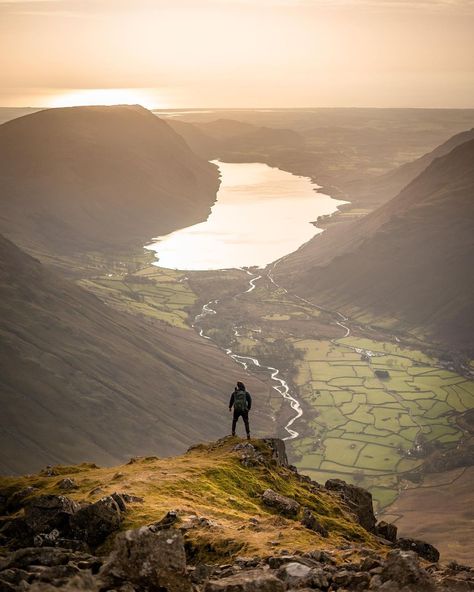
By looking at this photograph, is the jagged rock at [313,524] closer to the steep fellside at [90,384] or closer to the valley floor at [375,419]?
the valley floor at [375,419]

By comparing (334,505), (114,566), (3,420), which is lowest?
(3,420)

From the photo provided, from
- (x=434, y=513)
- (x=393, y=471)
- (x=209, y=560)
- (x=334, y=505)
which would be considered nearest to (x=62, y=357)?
(x=393, y=471)

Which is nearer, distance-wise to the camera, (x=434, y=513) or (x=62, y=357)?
(x=434, y=513)

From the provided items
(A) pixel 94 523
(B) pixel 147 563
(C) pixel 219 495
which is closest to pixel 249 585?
(B) pixel 147 563

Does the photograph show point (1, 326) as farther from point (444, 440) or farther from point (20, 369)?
point (444, 440)

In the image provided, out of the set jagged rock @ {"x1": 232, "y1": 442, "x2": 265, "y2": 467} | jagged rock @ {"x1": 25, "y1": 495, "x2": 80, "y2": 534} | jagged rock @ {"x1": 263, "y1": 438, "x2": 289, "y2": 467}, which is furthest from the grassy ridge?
jagged rock @ {"x1": 25, "y1": 495, "x2": 80, "y2": 534}

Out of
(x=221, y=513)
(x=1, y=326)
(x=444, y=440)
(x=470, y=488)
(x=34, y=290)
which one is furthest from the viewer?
(x=34, y=290)

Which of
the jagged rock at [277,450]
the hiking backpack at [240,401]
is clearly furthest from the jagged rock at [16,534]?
the jagged rock at [277,450]
